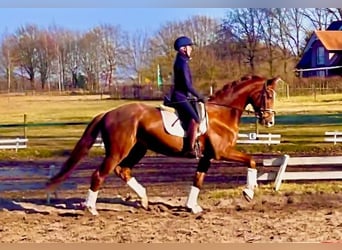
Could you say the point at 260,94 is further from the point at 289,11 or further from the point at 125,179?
the point at 125,179

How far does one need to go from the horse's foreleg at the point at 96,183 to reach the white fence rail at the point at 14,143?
4.28 m

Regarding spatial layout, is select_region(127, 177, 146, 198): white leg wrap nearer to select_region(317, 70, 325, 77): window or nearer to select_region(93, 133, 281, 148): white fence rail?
select_region(317, 70, 325, 77): window

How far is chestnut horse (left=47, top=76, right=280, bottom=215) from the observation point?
5523 millimetres

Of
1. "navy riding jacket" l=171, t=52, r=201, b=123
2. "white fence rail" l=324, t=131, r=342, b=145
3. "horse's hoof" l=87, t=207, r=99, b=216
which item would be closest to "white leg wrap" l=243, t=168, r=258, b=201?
"navy riding jacket" l=171, t=52, r=201, b=123

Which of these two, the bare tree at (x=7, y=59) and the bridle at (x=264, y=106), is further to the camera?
the bare tree at (x=7, y=59)

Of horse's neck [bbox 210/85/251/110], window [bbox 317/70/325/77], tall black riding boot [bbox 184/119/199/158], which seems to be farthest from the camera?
window [bbox 317/70/325/77]

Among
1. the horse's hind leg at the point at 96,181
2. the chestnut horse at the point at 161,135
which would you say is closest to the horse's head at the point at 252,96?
the chestnut horse at the point at 161,135

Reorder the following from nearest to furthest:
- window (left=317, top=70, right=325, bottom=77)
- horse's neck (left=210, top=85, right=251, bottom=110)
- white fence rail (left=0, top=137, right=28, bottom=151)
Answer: horse's neck (left=210, top=85, right=251, bottom=110)
window (left=317, top=70, right=325, bottom=77)
white fence rail (left=0, top=137, right=28, bottom=151)

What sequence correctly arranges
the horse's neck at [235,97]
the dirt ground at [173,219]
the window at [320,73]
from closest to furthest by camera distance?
the dirt ground at [173,219], the horse's neck at [235,97], the window at [320,73]

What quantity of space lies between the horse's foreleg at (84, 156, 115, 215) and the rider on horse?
69 centimetres

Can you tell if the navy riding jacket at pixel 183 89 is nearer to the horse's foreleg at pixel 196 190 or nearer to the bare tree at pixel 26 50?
the horse's foreleg at pixel 196 190

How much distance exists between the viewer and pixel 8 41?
673 centimetres

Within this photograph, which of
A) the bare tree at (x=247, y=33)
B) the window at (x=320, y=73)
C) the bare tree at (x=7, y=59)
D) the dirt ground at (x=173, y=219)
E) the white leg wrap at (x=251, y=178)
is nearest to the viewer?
the dirt ground at (x=173, y=219)

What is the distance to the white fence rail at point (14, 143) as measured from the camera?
960 cm
